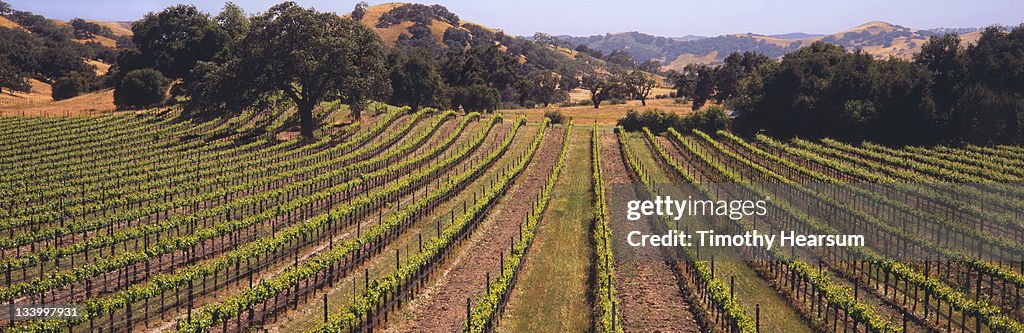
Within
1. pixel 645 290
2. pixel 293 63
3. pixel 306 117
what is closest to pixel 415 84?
pixel 306 117

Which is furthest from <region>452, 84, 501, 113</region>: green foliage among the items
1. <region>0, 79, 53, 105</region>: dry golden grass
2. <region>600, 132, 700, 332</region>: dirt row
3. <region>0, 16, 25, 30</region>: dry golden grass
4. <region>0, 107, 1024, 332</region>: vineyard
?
<region>0, 16, 25, 30</region>: dry golden grass

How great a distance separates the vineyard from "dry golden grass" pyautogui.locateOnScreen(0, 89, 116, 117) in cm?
2154

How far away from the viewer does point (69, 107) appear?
84438 millimetres

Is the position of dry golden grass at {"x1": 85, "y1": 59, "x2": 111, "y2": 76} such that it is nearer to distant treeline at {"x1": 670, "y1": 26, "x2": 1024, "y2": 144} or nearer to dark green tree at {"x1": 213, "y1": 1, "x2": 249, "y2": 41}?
dark green tree at {"x1": 213, "y1": 1, "x2": 249, "y2": 41}

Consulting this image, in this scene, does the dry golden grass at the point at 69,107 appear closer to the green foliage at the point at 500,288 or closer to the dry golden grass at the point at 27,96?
the dry golden grass at the point at 27,96

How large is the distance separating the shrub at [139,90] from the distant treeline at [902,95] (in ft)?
260

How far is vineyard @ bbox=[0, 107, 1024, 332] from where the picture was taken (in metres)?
23.2

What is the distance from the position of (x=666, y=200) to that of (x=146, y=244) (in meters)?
30.4

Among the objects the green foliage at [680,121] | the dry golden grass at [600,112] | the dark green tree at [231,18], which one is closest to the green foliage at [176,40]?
the dark green tree at [231,18]

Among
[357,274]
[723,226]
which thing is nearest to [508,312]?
[357,274]

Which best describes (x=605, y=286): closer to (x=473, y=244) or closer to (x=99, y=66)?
(x=473, y=244)

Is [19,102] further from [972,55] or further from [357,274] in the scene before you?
[972,55]

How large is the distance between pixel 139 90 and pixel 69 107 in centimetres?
980

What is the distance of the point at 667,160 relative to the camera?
57281 mm
